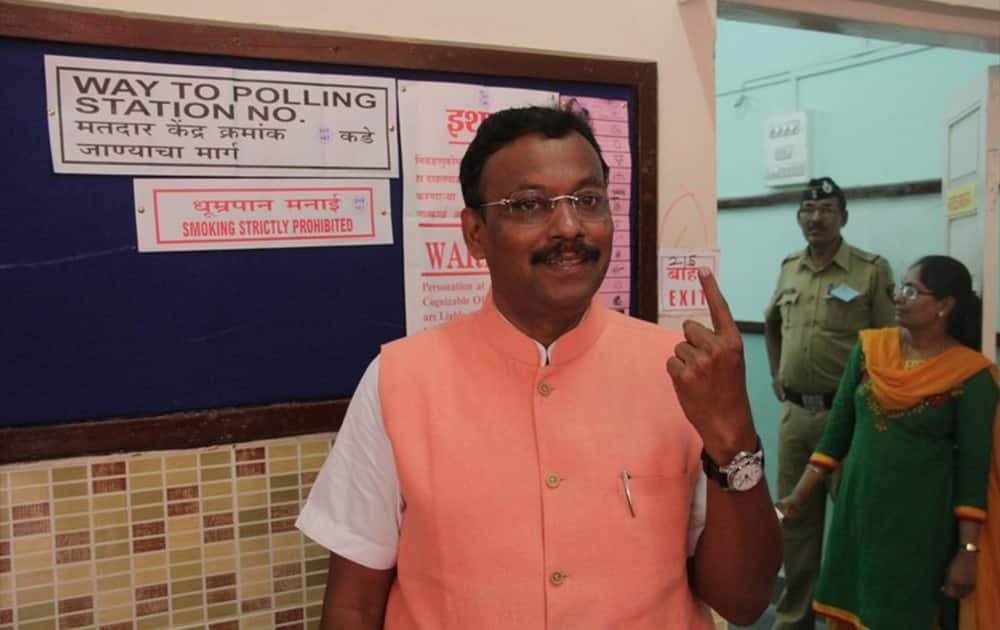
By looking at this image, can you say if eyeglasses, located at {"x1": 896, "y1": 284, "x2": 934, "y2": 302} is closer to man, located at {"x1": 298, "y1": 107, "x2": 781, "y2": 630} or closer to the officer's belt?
the officer's belt

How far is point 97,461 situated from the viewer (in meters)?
1.34

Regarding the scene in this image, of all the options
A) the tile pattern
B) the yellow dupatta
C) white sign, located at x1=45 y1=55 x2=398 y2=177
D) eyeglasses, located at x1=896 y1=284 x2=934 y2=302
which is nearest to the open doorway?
eyeglasses, located at x1=896 y1=284 x2=934 y2=302

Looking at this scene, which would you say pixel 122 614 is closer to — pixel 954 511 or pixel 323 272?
pixel 323 272

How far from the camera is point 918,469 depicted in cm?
247

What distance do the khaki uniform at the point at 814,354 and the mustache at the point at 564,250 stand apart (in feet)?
8.53

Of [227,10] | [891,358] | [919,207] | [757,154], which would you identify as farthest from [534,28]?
[757,154]

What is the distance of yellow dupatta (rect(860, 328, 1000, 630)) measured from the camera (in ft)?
7.75

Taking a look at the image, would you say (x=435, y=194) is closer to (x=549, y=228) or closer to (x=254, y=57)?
(x=254, y=57)

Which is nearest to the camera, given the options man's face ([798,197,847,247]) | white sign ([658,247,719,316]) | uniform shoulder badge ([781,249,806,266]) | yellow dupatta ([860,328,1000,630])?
white sign ([658,247,719,316])

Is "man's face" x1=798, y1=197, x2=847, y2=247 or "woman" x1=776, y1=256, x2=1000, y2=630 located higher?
"man's face" x1=798, y1=197, x2=847, y2=247

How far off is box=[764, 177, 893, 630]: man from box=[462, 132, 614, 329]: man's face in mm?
2597

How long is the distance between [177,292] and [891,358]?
227 centimetres

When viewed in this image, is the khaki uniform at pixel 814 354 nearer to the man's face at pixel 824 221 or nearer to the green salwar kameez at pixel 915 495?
the man's face at pixel 824 221

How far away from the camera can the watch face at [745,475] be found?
0.95 m
